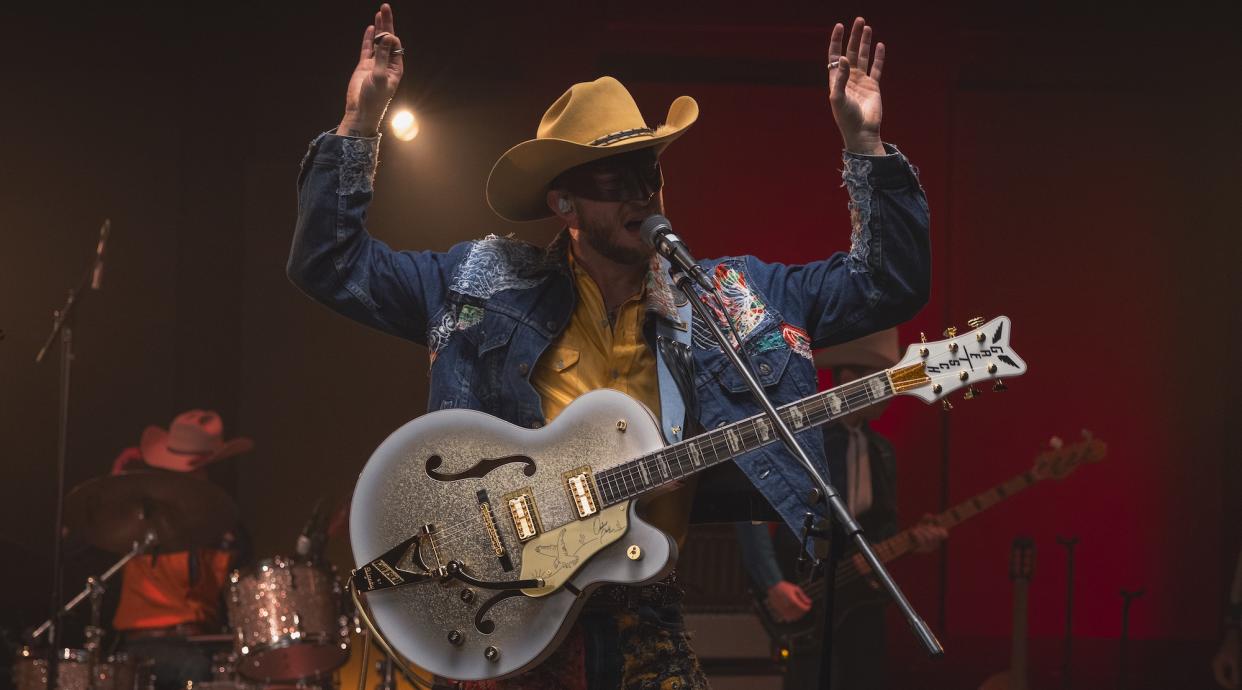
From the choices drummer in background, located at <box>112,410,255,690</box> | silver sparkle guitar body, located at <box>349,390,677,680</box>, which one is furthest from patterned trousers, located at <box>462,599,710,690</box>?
drummer in background, located at <box>112,410,255,690</box>

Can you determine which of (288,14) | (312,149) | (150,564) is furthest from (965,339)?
(288,14)

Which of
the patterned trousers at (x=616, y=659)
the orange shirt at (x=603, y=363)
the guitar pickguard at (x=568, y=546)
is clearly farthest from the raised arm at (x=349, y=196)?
the patterned trousers at (x=616, y=659)

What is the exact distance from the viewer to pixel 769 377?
249 centimetres

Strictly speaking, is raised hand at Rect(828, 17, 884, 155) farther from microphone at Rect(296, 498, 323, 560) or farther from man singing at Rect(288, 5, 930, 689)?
microphone at Rect(296, 498, 323, 560)

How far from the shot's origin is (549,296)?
2.64 meters

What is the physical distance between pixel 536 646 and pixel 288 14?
5.48 meters

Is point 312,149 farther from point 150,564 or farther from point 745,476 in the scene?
point 150,564

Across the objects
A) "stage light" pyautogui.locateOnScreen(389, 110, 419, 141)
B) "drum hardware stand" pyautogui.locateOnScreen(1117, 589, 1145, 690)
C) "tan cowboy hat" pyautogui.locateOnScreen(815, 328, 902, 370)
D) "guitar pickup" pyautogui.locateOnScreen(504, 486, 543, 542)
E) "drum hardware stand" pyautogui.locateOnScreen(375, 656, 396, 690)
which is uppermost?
"stage light" pyautogui.locateOnScreen(389, 110, 419, 141)

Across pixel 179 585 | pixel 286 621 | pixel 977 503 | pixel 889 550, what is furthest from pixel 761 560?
pixel 179 585

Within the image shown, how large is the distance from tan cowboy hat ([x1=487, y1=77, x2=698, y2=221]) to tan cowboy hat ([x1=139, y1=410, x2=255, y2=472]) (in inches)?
160

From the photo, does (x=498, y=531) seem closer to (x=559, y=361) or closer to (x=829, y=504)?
(x=559, y=361)

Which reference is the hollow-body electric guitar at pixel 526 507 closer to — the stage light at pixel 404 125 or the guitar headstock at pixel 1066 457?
the guitar headstock at pixel 1066 457

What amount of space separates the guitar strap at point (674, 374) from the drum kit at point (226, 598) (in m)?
3.54

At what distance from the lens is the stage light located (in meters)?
6.73
